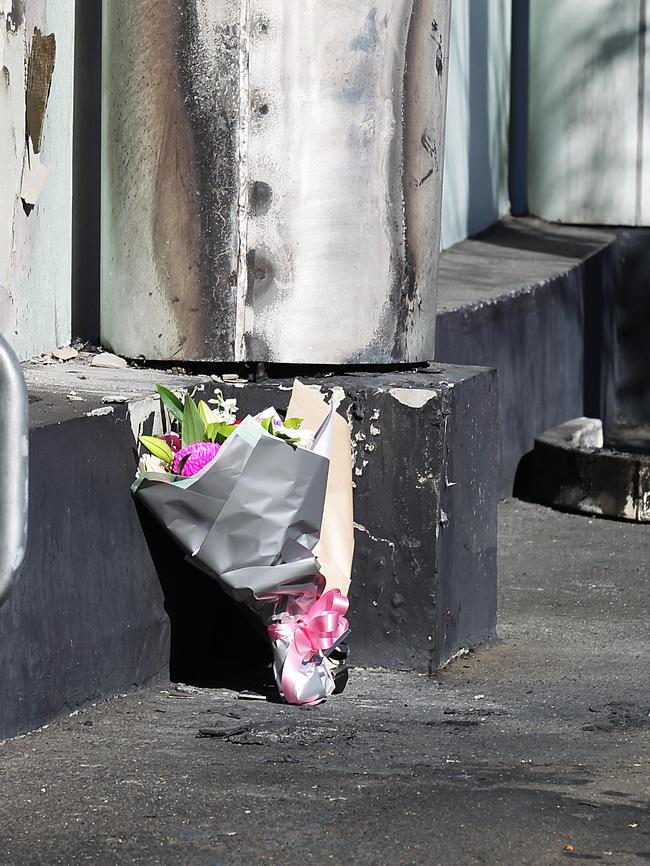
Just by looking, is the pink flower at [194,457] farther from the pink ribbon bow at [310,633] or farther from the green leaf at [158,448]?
the pink ribbon bow at [310,633]

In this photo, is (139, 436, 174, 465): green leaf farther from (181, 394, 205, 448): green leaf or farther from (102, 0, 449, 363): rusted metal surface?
(102, 0, 449, 363): rusted metal surface

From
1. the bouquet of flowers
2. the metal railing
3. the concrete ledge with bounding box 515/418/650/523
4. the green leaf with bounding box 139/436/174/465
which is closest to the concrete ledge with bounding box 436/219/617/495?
the concrete ledge with bounding box 515/418/650/523

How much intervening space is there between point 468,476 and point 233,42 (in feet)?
4.17

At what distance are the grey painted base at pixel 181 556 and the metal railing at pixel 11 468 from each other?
1.39 m

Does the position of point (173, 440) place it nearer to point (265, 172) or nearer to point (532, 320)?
point (265, 172)

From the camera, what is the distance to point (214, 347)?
4.07 meters

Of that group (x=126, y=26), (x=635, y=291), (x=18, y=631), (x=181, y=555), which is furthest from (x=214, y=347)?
(x=635, y=291)

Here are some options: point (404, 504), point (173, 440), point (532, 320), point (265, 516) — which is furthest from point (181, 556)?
point (532, 320)

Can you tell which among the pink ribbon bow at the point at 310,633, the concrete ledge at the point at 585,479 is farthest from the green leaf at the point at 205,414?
the concrete ledge at the point at 585,479

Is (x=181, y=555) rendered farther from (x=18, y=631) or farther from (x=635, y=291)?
(x=635, y=291)

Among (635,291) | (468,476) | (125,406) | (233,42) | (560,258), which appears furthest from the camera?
(635,291)

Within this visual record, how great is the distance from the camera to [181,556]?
385 cm

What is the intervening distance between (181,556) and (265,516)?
418mm

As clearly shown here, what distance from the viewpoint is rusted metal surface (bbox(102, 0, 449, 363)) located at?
12.9 feet
